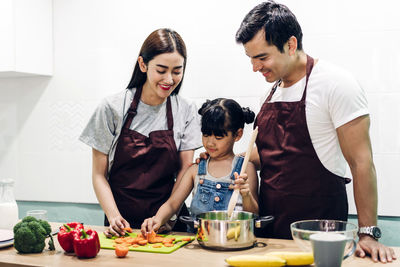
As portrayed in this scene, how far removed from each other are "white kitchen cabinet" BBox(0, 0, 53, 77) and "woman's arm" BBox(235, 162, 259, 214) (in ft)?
5.25

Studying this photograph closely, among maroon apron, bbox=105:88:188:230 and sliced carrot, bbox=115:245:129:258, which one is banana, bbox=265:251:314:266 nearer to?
sliced carrot, bbox=115:245:129:258

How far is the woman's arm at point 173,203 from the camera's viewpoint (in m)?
1.69

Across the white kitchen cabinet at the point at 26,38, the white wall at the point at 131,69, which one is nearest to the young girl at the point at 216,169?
the white wall at the point at 131,69

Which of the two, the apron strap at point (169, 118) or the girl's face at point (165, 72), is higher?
the girl's face at point (165, 72)

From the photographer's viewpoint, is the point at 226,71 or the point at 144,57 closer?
the point at 144,57

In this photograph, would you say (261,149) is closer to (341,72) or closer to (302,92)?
(302,92)

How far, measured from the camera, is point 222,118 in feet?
6.17

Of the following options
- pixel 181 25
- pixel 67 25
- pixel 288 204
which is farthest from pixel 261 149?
pixel 67 25

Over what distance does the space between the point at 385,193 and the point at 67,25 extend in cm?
206

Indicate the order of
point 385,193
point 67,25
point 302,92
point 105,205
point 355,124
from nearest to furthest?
point 355,124, point 302,92, point 105,205, point 385,193, point 67,25

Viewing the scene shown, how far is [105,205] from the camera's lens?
1.91 m

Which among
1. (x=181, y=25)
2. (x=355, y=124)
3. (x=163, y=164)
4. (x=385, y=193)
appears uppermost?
(x=181, y=25)

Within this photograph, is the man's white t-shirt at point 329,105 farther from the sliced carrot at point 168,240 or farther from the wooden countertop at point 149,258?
the sliced carrot at point 168,240

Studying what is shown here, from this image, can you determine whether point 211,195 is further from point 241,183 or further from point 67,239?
point 67,239
